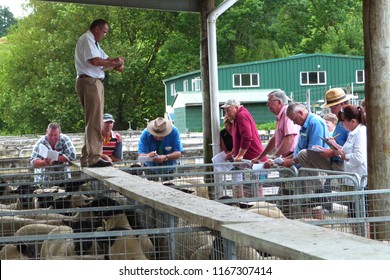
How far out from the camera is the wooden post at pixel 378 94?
22.7ft

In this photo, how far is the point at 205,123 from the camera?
44.6 feet

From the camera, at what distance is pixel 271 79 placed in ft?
180

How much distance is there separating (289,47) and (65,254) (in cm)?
6273

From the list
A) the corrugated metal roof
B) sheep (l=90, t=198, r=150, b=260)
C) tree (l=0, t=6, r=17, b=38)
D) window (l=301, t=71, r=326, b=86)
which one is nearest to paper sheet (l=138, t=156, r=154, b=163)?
sheep (l=90, t=198, r=150, b=260)

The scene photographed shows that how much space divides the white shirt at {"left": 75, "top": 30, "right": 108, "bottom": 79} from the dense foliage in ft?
140

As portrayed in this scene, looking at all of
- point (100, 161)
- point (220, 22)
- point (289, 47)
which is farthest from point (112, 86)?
point (100, 161)

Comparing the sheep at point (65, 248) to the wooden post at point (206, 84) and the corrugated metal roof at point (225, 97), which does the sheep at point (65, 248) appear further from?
the corrugated metal roof at point (225, 97)

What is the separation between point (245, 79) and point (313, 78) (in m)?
5.13

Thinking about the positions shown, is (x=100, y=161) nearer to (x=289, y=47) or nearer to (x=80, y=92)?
(x=80, y=92)

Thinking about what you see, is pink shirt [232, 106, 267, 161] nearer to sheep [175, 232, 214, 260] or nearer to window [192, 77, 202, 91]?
sheep [175, 232, 214, 260]

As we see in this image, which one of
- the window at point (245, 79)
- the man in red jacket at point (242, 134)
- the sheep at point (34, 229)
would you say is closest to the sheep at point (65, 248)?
the sheep at point (34, 229)

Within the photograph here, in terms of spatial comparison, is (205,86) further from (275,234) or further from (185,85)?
(185,85)

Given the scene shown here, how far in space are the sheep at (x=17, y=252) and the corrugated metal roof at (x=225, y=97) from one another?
145 ft

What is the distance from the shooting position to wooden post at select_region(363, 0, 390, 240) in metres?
6.92
